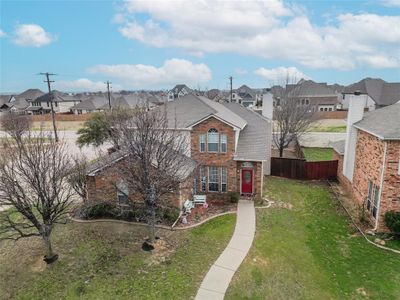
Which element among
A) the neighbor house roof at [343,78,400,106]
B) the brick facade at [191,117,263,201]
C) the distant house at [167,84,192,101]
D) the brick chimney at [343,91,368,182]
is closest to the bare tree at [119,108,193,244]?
the brick facade at [191,117,263,201]

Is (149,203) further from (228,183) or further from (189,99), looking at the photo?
(189,99)

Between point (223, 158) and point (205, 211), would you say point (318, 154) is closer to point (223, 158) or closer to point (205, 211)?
point (223, 158)

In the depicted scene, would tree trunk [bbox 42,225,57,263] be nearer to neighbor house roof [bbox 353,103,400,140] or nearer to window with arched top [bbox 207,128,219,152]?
window with arched top [bbox 207,128,219,152]

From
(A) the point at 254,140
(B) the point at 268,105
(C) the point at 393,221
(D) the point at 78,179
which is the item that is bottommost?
(C) the point at 393,221

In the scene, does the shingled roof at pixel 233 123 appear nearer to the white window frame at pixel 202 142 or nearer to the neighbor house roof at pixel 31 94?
the white window frame at pixel 202 142

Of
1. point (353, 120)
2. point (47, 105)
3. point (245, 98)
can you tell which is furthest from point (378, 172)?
point (47, 105)
